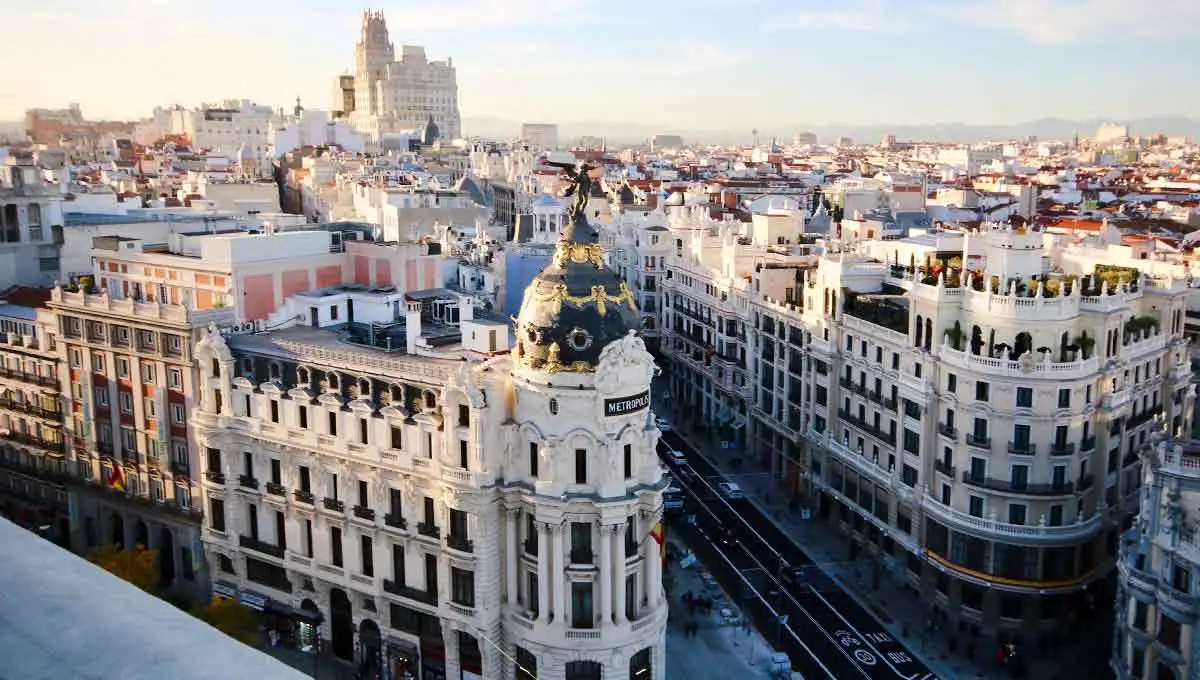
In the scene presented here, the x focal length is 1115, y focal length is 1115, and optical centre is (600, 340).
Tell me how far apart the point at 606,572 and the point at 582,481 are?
5.04 metres

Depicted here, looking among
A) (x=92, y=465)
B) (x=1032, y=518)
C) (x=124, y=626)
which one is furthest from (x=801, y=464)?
(x=124, y=626)

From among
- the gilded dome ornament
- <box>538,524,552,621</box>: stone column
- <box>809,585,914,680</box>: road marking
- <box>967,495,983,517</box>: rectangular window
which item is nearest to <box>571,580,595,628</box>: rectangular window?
<box>538,524,552,621</box>: stone column

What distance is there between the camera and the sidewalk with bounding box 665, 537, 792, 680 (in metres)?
69.8

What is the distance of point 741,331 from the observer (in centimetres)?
11394

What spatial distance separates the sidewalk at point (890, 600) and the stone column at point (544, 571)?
26.9 meters

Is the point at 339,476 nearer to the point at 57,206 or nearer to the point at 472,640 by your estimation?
the point at 472,640

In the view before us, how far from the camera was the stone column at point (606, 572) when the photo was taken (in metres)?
60.0

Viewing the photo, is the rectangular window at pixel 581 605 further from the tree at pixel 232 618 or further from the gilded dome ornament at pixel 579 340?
the tree at pixel 232 618

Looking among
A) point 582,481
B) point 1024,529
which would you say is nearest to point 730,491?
point 1024,529

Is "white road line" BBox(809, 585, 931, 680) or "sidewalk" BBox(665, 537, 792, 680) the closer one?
"sidewalk" BBox(665, 537, 792, 680)

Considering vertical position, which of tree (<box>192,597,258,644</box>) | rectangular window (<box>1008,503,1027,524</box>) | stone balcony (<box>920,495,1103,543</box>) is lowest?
tree (<box>192,597,258,644</box>)

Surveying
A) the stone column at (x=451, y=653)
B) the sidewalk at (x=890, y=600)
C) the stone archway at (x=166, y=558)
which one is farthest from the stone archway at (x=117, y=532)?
the sidewalk at (x=890, y=600)

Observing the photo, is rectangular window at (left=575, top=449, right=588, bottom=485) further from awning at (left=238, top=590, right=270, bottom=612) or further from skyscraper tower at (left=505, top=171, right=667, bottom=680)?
awning at (left=238, top=590, right=270, bottom=612)

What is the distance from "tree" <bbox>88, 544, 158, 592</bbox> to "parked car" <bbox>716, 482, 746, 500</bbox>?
161 feet
